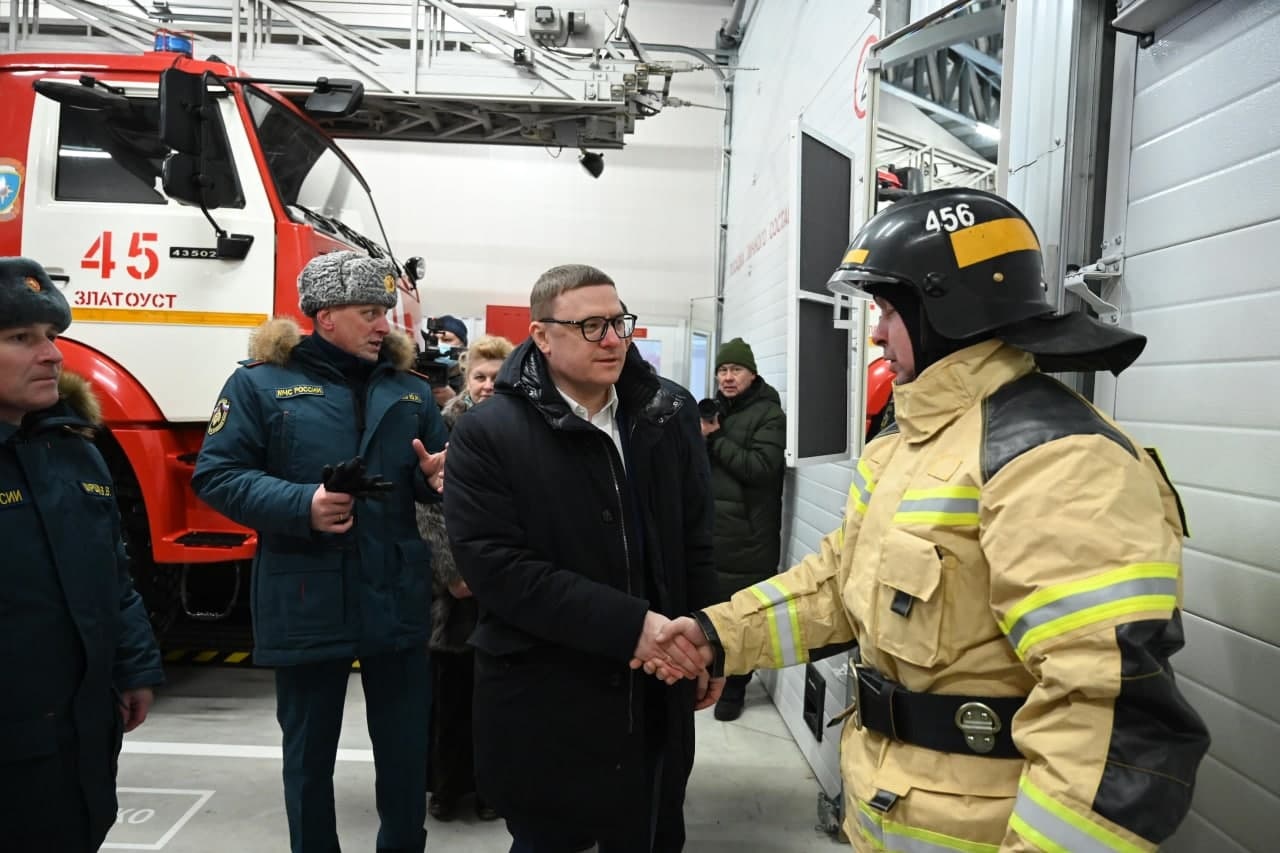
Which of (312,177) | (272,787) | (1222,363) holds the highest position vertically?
(312,177)

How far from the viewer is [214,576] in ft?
14.5

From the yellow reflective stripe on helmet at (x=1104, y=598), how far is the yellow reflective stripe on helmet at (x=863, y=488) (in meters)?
0.41

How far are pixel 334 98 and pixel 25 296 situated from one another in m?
2.79

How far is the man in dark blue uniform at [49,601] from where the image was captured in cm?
152

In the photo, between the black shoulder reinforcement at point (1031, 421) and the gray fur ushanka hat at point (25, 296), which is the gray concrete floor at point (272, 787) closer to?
the gray fur ushanka hat at point (25, 296)

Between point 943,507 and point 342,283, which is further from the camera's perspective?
point 342,283

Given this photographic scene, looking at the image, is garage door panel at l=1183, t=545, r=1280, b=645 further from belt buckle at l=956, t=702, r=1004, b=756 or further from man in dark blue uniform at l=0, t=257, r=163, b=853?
man in dark blue uniform at l=0, t=257, r=163, b=853

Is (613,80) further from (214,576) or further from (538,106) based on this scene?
(214,576)

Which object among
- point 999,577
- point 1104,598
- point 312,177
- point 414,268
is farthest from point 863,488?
point 414,268

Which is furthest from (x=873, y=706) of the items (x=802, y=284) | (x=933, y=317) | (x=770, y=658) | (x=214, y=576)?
(x=214, y=576)

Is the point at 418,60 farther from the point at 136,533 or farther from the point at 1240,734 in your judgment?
the point at 1240,734

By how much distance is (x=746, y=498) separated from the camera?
4.18m

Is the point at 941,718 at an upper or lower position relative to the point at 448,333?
lower

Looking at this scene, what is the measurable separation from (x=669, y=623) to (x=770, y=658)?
0.22 meters
